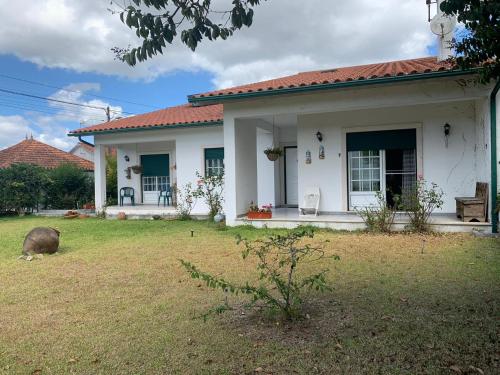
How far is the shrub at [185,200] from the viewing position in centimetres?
1364

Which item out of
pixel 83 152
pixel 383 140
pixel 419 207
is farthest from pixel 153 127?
pixel 83 152

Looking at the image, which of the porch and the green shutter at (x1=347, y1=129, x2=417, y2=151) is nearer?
the porch

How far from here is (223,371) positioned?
318 cm

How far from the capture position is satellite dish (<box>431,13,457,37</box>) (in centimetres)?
1003

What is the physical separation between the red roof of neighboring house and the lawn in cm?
1849

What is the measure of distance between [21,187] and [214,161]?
820 centimetres

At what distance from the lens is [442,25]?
1004 centimetres

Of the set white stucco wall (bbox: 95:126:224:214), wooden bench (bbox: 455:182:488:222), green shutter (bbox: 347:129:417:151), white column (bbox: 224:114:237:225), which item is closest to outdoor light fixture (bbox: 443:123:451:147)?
green shutter (bbox: 347:129:417:151)

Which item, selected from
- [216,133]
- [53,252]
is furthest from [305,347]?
[216,133]

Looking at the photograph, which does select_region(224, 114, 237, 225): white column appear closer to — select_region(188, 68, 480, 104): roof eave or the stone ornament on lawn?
select_region(188, 68, 480, 104): roof eave

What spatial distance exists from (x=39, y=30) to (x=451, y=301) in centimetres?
1259

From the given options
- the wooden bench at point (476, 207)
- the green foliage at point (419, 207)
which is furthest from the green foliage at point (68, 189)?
the wooden bench at point (476, 207)

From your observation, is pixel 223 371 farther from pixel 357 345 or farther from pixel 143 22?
pixel 143 22

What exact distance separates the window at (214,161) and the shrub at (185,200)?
89 cm
